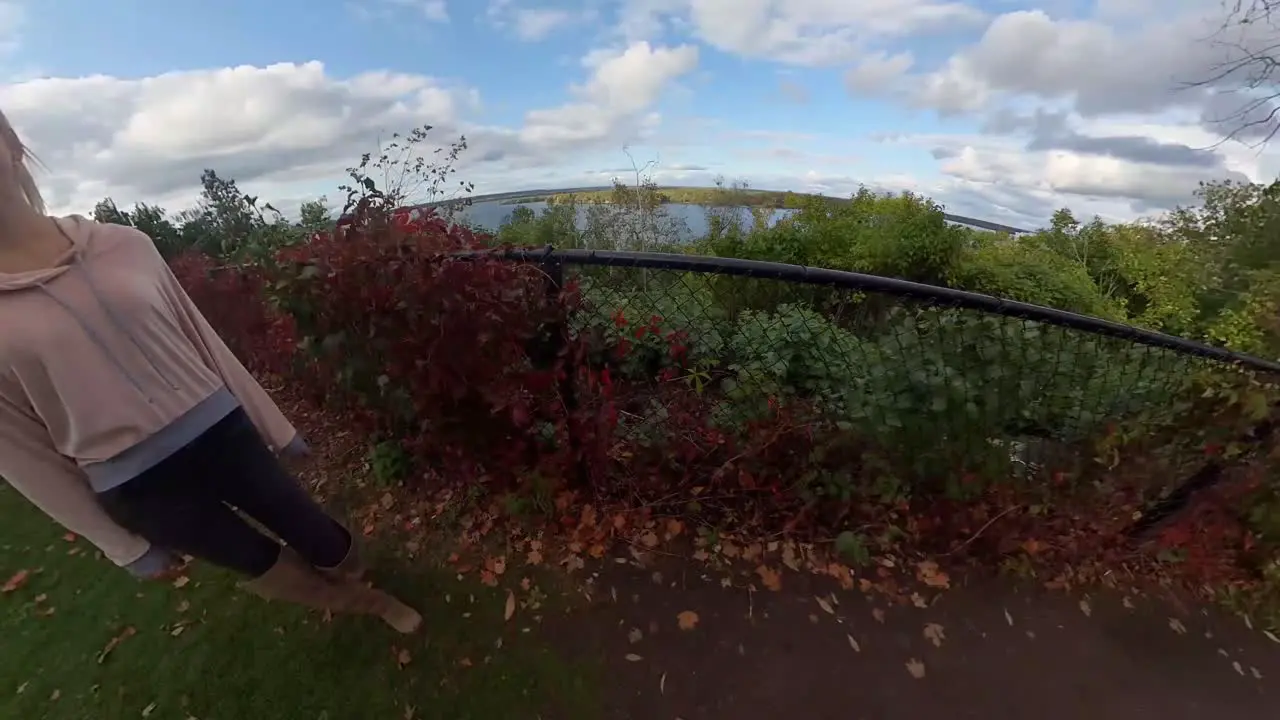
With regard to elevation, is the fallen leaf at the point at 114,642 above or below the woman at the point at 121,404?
below

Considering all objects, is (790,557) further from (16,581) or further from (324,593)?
(16,581)

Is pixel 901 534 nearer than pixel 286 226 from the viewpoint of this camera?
Yes

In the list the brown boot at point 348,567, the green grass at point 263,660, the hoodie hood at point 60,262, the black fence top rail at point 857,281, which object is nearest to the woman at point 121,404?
the hoodie hood at point 60,262

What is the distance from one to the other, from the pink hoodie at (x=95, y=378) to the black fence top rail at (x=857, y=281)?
906 mm

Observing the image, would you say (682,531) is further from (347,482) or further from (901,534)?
(347,482)

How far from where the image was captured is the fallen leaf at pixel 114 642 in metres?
2.24

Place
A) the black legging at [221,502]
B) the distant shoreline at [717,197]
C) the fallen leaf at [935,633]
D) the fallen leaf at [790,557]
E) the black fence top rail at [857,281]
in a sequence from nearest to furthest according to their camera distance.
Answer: the black legging at [221,502], the black fence top rail at [857,281], the fallen leaf at [935,633], the fallen leaf at [790,557], the distant shoreline at [717,197]

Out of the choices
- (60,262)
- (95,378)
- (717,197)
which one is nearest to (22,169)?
(60,262)

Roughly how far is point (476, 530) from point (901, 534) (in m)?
1.83

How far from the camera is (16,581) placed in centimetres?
269

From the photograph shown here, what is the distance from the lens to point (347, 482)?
10.0 feet

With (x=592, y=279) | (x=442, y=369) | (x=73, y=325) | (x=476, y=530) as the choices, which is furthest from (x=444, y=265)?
(x=476, y=530)

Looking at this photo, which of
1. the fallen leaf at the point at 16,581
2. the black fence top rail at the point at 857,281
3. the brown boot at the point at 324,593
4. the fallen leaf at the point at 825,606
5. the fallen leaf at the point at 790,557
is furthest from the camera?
the fallen leaf at the point at 16,581

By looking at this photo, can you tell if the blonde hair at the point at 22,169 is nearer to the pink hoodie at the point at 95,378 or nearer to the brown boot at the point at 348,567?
the pink hoodie at the point at 95,378
